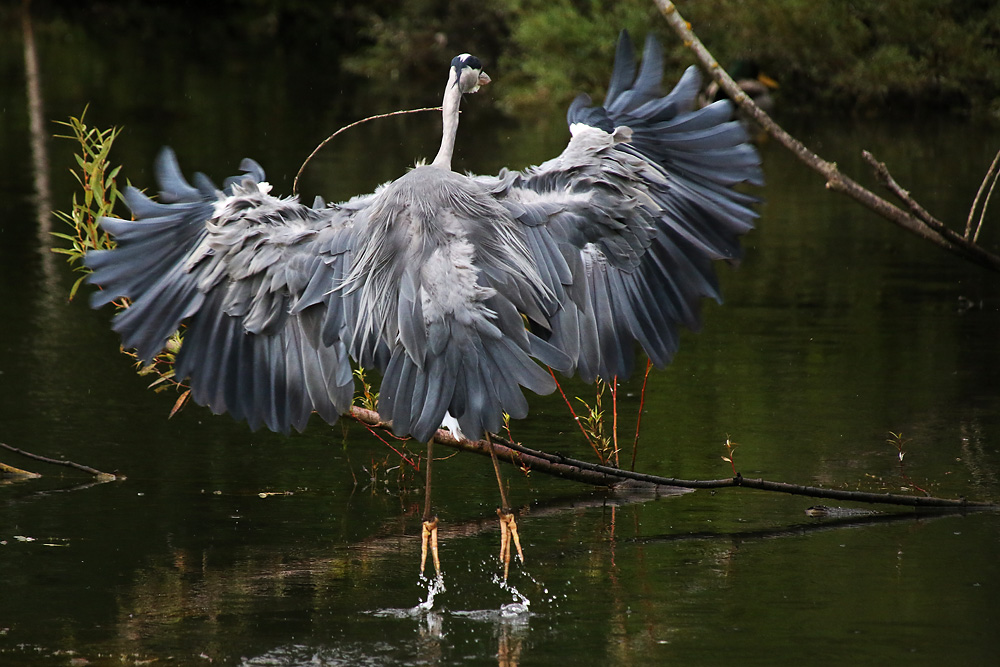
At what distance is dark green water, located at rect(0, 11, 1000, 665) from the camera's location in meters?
5.33

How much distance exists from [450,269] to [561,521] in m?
1.68

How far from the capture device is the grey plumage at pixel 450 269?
543 centimetres

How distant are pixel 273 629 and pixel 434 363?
1.14 m

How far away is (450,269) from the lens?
5473 mm

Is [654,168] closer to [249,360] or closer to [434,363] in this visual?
[434,363]

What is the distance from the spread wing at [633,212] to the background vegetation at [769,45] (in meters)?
18.8

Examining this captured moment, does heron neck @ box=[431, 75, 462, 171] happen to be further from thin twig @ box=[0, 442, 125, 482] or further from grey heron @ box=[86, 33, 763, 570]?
thin twig @ box=[0, 442, 125, 482]

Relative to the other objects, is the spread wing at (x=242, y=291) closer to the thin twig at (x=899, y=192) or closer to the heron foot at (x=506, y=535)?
the heron foot at (x=506, y=535)

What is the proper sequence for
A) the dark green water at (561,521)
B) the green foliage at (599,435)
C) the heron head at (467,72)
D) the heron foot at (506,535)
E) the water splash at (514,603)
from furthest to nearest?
the green foliage at (599,435)
the heron head at (467,72)
the heron foot at (506,535)
the water splash at (514,603)
the dark green water at (561,521)

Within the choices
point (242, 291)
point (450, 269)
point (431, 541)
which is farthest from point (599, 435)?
point (242, 291)

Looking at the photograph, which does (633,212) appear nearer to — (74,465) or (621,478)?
(621,478)

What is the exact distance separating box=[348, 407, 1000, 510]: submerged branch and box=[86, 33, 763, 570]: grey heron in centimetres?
66

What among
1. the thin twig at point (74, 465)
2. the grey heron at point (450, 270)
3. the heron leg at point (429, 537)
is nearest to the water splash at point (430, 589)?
the heron leg at point (429, 537)

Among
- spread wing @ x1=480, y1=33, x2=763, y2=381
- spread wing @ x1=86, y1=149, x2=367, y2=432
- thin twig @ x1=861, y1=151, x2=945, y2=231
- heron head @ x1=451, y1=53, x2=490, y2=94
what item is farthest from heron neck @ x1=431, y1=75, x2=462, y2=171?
thin twig @ x1=861, y1=151, x2=945, y2=231
